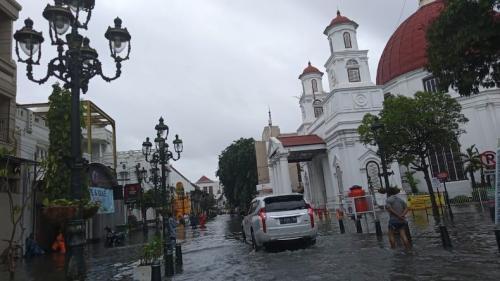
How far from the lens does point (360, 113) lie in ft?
136

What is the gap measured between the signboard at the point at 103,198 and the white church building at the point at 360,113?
788 inches

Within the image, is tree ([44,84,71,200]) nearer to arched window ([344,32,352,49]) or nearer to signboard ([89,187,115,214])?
signboard ([89,187,115,214])

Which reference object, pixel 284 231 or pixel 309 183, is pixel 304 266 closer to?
pixel 284 231

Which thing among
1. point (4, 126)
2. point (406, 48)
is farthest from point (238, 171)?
point (4, 126)

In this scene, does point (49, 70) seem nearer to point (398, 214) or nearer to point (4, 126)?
point (398, 214)

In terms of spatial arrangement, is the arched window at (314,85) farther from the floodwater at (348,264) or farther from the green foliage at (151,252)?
the green foliage at (151,252)

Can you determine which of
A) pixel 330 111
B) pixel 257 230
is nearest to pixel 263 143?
pixel 330 111

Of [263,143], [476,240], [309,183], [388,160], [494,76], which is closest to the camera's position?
[494,76]

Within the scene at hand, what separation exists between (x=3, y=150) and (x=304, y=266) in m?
7.02

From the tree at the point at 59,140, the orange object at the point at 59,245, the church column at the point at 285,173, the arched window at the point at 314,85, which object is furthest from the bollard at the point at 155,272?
the arched window at the point at 314,85

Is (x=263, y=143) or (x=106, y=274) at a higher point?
(x=263, y=143)

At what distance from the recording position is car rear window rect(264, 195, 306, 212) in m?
12.9

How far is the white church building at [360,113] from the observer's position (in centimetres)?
4062

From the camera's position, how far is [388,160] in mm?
23328
